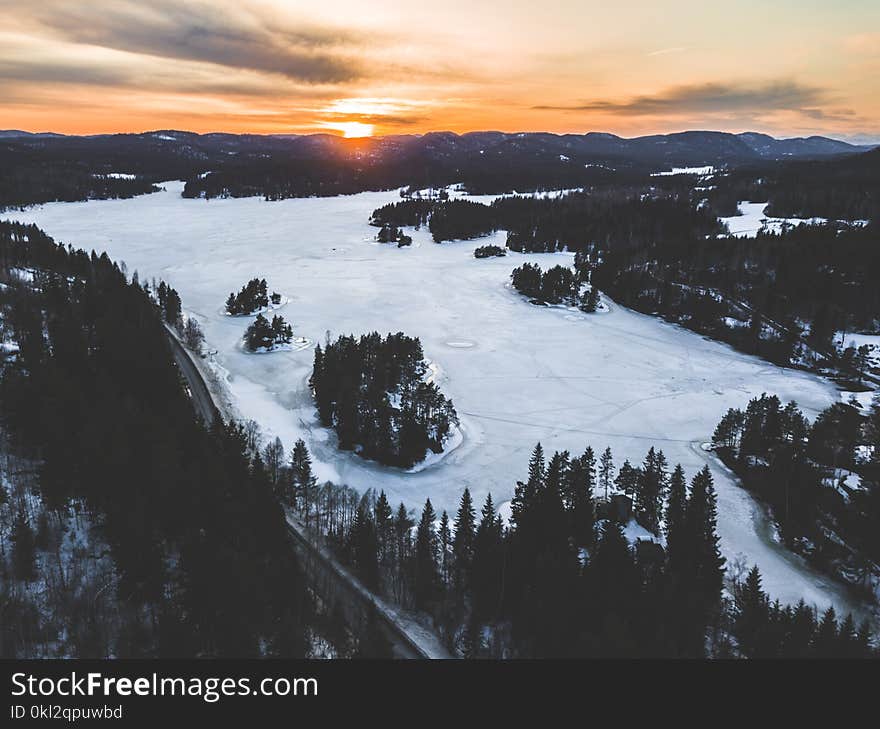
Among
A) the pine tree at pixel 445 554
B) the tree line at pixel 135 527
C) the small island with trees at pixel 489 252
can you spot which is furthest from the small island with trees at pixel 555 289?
the pine tree at pixel 445 554

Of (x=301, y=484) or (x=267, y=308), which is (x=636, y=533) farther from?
(x=267, y=308)

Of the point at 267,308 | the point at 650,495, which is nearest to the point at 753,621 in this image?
the point at 650,495

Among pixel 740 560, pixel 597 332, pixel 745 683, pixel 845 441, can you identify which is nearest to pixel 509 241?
pixel 597 332

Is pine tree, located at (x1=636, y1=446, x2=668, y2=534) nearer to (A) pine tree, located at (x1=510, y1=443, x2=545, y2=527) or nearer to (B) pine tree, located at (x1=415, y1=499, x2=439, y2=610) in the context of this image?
(A) pine tree, located at (x1=510, y1=443, x2=545, y2=527)

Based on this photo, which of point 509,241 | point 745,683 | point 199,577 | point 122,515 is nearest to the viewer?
point 745,683

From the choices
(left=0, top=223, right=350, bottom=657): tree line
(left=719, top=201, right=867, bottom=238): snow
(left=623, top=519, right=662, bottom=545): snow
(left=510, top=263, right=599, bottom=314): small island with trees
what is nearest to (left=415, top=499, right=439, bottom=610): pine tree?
(left=0, top=223, right=350, bottom=657): tree line

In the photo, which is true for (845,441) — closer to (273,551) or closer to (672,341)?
(672,341)
